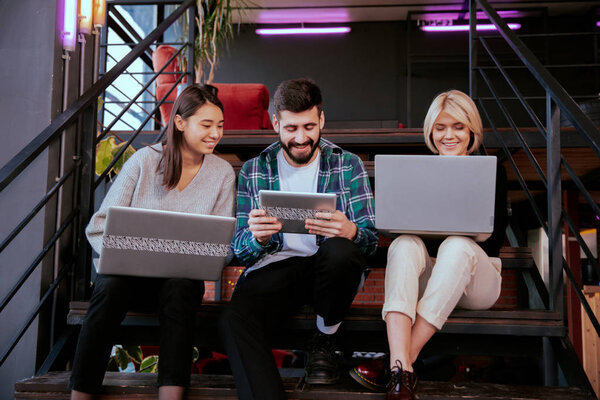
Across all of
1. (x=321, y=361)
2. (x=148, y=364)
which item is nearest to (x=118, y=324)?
(x=321, y=361)

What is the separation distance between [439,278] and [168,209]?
89 cm

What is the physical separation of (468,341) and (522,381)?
3.09 m

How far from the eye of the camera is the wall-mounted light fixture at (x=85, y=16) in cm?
193

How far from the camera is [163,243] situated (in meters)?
1.46

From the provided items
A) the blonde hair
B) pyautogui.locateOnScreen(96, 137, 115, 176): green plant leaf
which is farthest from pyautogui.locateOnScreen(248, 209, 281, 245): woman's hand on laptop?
pyautogui.locateOnScreen(96, 137, 115, 176): green plant leaf

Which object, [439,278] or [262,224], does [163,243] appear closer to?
[262,224]

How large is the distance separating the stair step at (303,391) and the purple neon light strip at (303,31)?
6.45m

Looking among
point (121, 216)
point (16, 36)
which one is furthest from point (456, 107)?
point (16, 36)

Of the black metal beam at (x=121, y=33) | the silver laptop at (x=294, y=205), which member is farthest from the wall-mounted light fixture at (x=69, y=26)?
the black metal beam at (x=121, y=33)

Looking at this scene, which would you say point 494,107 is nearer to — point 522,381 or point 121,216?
point 522,381

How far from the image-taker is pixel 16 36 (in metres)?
1.84

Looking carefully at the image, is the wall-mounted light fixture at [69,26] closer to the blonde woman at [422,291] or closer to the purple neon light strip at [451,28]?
the blonde woman at [422,291]

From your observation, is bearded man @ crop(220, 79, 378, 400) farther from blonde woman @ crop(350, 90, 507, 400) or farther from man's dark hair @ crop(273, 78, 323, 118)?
Result: blonde woman @ crop(350, 90, 507, 400)

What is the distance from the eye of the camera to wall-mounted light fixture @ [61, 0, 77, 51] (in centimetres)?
188
